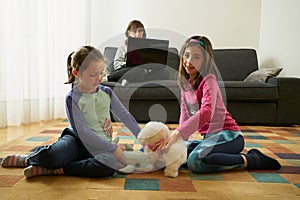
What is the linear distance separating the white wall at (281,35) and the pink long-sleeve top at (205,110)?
1852 mm

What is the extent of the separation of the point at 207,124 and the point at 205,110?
0.16m

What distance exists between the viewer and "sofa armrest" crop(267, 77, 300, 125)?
2443mm

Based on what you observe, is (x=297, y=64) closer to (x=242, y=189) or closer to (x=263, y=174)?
(x=263, y=174)

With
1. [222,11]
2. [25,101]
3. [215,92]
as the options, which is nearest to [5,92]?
[25,101]

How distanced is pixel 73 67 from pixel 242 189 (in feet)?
2.66

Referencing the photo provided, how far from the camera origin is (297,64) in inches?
110

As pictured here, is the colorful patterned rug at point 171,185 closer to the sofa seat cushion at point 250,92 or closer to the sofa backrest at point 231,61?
the sofa seat cushion at point 250,92

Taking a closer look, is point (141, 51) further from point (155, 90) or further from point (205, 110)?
point (205, 110)

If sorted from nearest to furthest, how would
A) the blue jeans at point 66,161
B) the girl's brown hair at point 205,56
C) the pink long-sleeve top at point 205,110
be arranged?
the blue jeans at point 66,161 → the pink long-sleeve top at point 205,110 → the girl's brown hair at point 205,56

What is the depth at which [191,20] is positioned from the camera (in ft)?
11.4

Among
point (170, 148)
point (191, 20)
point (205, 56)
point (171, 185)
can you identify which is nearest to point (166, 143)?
point (170, 148)

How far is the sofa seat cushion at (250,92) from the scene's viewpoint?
243 cm

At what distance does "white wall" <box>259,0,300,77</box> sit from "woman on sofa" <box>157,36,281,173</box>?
1848 millimetres

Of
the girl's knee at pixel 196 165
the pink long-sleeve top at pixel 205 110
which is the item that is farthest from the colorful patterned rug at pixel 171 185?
the pink long-sleeve top at pixel 205 110
